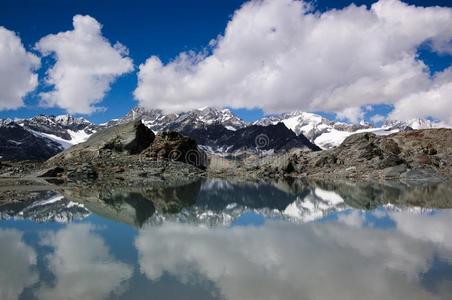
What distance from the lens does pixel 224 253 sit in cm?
2327

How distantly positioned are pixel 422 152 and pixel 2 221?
364 feet

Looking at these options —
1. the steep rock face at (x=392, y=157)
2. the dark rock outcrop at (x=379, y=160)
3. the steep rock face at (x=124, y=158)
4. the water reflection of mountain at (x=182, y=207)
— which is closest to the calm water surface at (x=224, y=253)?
the water reflection of mountain at (x=182, y=207)

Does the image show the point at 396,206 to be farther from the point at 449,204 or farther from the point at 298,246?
the point at 298,246

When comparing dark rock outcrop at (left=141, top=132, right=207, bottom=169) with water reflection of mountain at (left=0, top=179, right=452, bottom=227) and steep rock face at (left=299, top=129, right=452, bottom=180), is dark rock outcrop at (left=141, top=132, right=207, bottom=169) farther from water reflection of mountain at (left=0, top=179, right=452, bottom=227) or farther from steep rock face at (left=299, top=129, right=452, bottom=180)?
water reflection of mountain at (left=0, top=179, right=452, bottom=227)

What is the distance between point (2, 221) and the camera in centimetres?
3403

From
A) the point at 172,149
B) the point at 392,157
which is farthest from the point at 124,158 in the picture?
the point at 392,157

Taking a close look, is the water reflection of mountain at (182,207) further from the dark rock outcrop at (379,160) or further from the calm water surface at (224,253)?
the dark rock outcrop at (379,160)

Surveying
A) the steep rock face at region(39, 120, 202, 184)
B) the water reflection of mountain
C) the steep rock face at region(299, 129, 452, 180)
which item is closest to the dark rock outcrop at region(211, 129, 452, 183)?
the steep rock face at region(299, 129, 452, 180)

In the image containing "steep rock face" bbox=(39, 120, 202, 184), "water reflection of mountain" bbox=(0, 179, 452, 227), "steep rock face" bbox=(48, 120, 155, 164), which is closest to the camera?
"water reflection of mountain" bbox=(0, 179, 452, 227)

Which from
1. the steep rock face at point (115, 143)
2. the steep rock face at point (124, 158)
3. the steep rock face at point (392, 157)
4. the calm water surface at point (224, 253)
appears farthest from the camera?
the steep rock face at point (115, 143)

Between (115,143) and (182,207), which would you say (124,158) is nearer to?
(115,143)

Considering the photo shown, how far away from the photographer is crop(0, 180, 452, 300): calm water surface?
17.0 metres

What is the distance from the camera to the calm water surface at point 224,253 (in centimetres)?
1705

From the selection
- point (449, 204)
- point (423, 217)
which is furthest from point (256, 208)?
point (449, 204)
